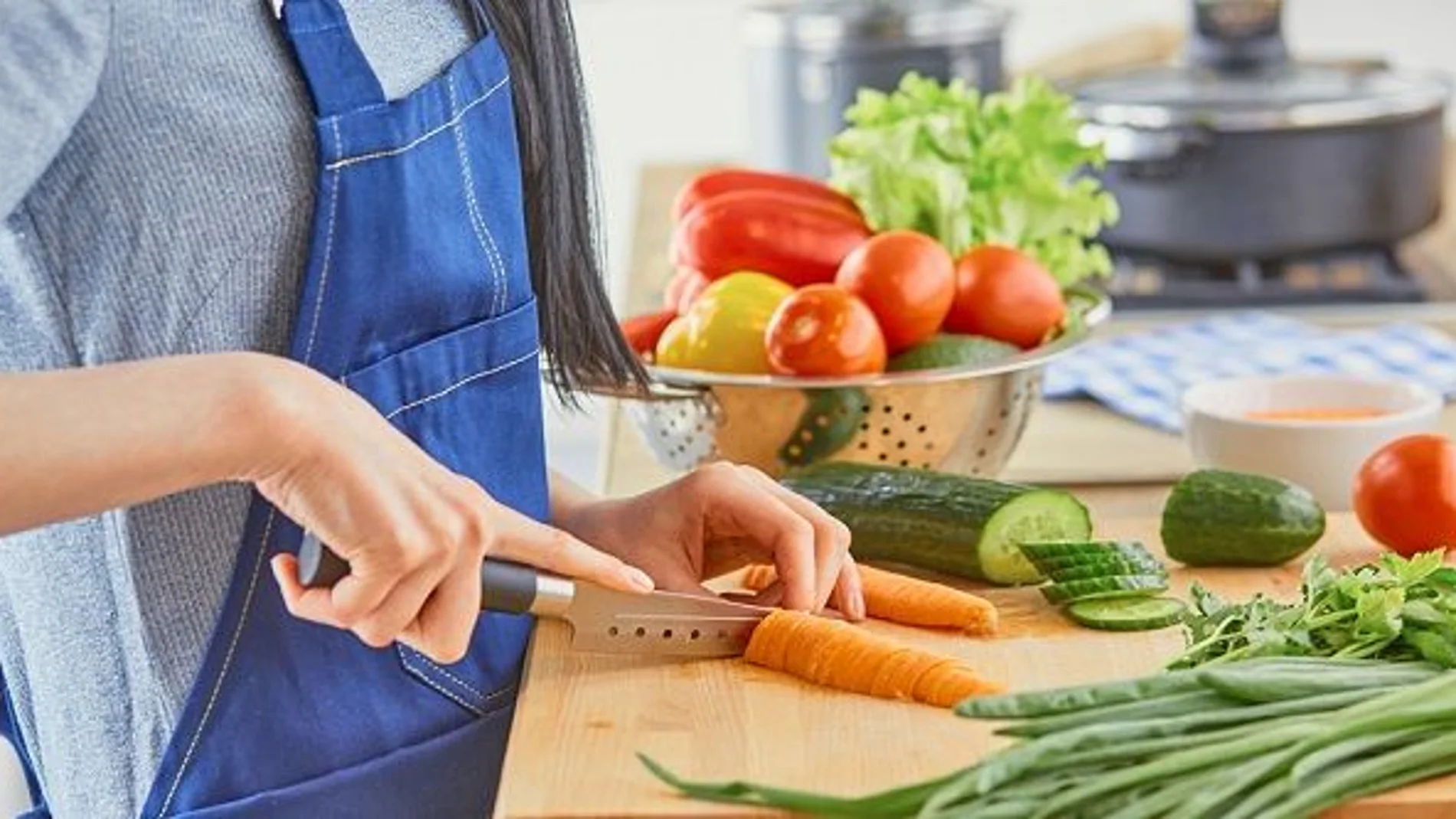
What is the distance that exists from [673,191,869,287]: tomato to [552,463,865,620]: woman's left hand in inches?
20.9

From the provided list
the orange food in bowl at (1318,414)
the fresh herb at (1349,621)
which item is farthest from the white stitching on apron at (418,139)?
the orange food in bowl at (1318,414)

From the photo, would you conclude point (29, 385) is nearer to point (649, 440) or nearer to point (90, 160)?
point (90, 160)

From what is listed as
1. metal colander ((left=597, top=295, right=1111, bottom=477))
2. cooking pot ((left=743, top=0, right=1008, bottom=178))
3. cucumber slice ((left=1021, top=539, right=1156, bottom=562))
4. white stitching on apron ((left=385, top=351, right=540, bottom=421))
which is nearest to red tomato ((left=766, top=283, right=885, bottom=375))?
metal colander ((left=597, top=295, right=1111, bottom=477))

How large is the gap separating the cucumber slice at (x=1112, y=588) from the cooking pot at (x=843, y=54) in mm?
1630

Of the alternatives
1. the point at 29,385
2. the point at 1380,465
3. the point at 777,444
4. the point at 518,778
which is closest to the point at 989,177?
the point at 777,444

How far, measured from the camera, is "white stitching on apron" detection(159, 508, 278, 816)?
1600mm

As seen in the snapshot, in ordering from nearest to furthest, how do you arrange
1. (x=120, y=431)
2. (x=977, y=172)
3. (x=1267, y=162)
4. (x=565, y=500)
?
(x=120, y=431) < (x=565, y=500) < (x=977, y=172) < (x=1267, y=162)

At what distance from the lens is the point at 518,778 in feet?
4.95

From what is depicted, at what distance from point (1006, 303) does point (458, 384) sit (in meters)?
0.72

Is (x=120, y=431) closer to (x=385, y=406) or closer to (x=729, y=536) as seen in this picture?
(x=385, y=406)

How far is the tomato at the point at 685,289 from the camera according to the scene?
240 cm

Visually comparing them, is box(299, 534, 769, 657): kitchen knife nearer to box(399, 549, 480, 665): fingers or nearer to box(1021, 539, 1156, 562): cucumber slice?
box(399, 549, 480, 665): fingers

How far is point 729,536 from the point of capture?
184 centimetres

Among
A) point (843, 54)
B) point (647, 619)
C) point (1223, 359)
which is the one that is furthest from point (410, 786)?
point (843, 54)
